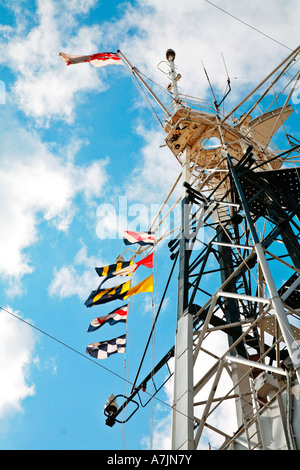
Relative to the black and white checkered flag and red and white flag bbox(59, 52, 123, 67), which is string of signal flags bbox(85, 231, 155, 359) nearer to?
the black and white checkered flag

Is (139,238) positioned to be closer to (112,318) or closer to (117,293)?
(117,293)

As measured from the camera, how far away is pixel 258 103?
16.1 m

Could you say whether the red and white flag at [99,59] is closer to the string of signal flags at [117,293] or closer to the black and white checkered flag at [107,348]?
the string of signal flags at [117,293]

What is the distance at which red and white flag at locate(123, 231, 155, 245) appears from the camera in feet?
51.6

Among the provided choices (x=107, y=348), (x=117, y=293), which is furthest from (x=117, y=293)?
(x=107, y=348)

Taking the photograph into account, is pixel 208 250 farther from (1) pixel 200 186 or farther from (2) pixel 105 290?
(2) pixel 105 290

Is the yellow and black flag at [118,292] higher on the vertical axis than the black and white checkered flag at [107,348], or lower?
higher

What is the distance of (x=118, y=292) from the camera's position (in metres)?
14.8

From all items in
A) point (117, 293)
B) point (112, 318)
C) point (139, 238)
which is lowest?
point (112, 318)

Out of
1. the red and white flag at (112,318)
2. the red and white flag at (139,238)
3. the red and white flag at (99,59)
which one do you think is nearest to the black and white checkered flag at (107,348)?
the red and white flag at (112,318)

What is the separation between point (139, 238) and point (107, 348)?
4197 mm

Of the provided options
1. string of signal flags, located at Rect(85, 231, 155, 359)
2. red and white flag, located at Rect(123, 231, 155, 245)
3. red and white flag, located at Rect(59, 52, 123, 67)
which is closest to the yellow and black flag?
string of signal flags, located at Rect(85, 231, 155, 359)

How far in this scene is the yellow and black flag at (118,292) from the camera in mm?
14438

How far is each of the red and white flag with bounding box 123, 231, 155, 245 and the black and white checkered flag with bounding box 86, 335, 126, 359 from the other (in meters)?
3.59
